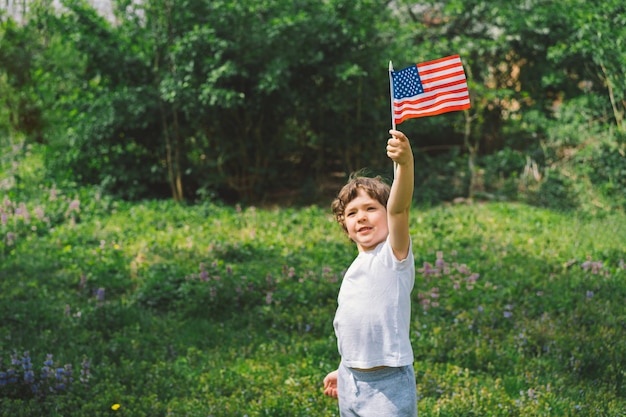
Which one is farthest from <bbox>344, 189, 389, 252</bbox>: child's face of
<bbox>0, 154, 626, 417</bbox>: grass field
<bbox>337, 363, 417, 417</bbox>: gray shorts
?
<bbox>0, 154, 626, 417</bbox>: grass field

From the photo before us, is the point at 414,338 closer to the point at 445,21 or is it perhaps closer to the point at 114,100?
the point at 114,100

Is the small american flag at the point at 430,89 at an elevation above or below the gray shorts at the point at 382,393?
above

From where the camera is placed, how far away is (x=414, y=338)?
471cm

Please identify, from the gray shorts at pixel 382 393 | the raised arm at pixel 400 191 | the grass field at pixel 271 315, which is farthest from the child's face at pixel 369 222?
the grass field at pixel 271 315

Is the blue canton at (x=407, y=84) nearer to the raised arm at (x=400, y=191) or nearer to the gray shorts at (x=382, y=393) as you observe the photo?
the raised arm at (x=400, y=191)

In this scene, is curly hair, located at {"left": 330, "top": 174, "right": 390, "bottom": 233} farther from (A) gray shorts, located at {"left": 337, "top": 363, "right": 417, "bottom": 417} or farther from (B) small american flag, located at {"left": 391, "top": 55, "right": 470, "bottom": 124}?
(A) gray shorts, located at {"left": 337, "top": 363, "right": 417, "bottom": 417}

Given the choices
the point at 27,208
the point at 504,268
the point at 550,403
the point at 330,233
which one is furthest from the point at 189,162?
the point at 550,403

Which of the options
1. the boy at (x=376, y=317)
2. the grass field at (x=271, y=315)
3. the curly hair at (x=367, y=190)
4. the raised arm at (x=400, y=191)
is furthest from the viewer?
the grass field at (x=271, y=315)

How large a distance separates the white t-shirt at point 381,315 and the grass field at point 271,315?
1.46 meters

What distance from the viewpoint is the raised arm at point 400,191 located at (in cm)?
210

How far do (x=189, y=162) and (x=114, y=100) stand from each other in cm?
147

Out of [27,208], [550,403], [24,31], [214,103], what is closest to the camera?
[550,403]

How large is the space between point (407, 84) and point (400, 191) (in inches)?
23.6

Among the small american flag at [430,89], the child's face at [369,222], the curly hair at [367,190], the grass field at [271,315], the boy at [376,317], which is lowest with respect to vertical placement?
the grass field at [271,315]
